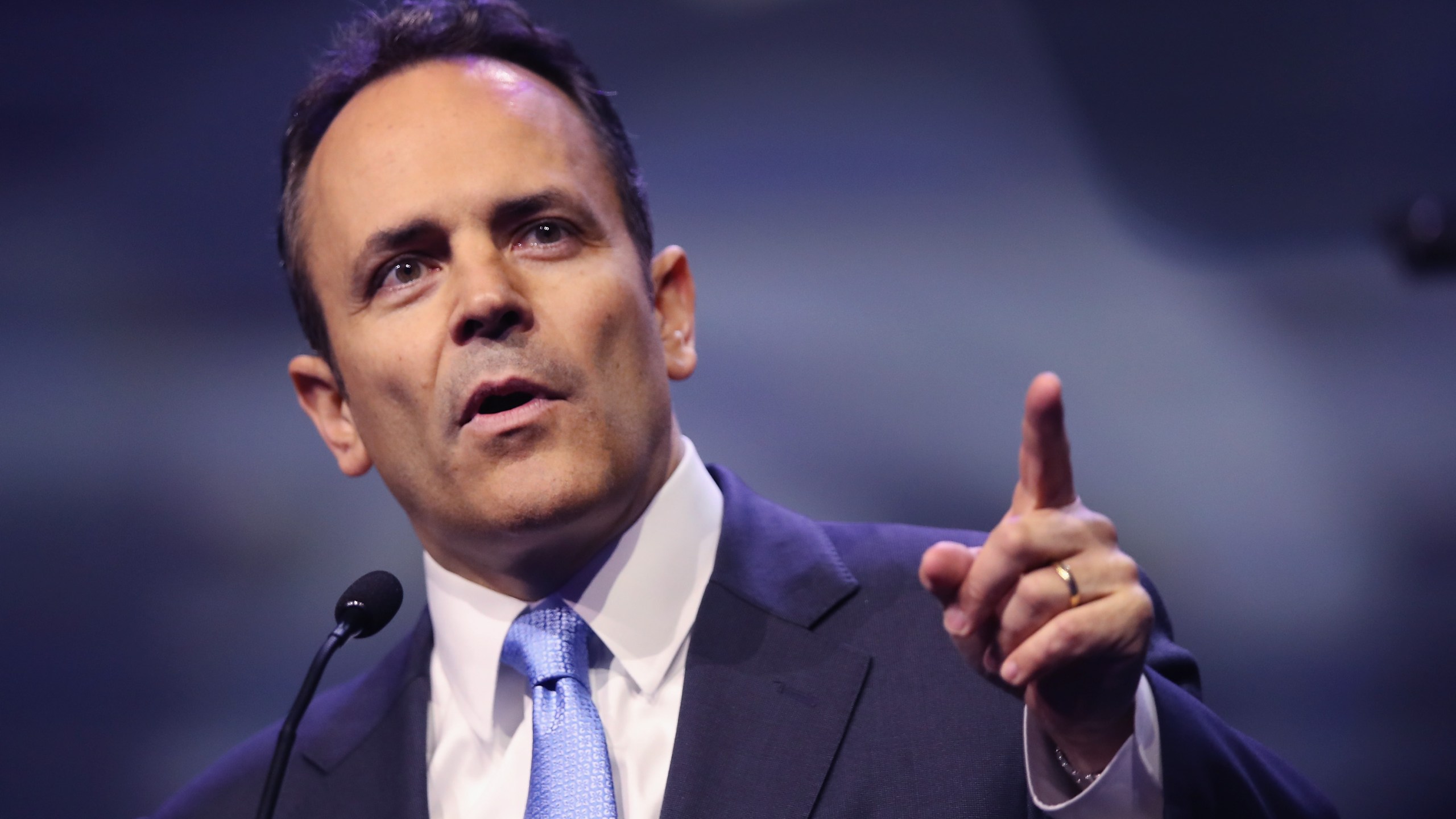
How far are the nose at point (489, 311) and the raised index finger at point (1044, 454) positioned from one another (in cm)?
78

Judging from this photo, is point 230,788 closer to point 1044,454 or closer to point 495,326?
point 495,326

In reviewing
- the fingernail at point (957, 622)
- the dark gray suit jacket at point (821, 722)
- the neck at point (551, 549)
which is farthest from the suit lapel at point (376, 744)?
the fingernail at point (957, 622)

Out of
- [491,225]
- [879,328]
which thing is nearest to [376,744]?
[491,225]

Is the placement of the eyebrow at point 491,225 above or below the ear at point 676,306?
above

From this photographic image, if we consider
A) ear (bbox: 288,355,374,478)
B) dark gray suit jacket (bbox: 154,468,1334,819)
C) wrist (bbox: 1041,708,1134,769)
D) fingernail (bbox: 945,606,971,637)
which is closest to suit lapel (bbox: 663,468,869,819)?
dark gray suit jacket (bbox: 154,468,1334,819)

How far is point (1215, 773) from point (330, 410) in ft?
4.96

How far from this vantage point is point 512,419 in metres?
1.55

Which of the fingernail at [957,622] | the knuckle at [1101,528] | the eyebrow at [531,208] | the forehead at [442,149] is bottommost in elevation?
the fingernail at [957,622]

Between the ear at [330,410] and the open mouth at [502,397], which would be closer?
the open mouth at [502,397]

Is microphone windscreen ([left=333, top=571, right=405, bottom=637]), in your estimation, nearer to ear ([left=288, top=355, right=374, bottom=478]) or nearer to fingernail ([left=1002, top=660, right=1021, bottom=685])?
ear ([left=288, top=355, right=374, bottom=478])

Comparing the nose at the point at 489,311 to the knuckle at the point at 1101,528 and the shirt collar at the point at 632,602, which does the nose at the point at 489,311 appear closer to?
the shirt collar at the point at 632,602

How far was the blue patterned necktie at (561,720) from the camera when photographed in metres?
1.47

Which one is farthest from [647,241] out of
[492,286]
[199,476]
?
[199,476]

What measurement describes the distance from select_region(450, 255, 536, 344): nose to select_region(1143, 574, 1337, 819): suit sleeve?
3.10 ft
